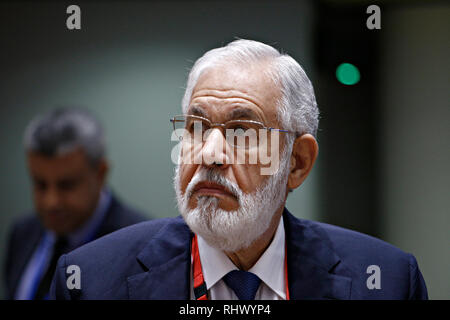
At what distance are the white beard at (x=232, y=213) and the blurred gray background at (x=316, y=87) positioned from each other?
23cm

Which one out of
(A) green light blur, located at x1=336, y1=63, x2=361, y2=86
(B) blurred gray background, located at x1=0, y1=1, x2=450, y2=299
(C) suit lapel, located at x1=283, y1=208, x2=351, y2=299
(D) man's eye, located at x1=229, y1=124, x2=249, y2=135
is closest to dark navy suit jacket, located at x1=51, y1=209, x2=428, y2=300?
(C) suit lapel, located at x1=283, y1=208, x2=351, y2=299

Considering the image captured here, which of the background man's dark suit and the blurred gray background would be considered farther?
the background man's dark suit

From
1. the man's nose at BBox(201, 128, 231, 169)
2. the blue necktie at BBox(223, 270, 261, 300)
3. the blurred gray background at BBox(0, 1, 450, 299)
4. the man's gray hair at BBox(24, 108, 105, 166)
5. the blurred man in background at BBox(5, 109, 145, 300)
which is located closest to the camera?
the man's nose at BBox(201, 128, 231, 169)

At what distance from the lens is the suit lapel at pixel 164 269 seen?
122 cm

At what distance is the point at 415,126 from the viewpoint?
1529 mm

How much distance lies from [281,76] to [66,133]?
3.02ft

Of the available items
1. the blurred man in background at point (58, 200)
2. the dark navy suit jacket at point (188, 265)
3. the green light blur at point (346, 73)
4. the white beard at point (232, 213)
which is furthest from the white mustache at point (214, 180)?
the green light blur at point (346, 73)

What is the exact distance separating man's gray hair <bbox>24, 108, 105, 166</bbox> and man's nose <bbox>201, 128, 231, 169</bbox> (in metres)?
0.72

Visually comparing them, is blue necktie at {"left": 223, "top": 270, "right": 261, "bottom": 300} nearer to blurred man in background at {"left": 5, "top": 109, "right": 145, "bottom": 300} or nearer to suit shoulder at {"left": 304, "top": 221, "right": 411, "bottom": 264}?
suit shoulder at {"left": 304, "top": 221, "right": 411, "bottom": 264}

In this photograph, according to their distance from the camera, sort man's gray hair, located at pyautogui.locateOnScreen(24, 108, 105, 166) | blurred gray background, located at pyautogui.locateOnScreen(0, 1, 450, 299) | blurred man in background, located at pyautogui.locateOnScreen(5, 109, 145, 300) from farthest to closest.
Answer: man's gray hair, located at pyautogui.locateOnScreen(24, 108, 105, 166), blurred man in background, located at pyautogui.locateOnScreen(5, 109, 145, 300), blurred gray background, located at pyautogui.locateOnScreen(0, 1, 450, 299)

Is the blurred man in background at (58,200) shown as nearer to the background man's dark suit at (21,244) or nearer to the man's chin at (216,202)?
the background man's dark suit at (21,244)

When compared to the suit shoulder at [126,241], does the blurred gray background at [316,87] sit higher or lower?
higher

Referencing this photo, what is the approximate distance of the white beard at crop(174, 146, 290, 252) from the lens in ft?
3.82
